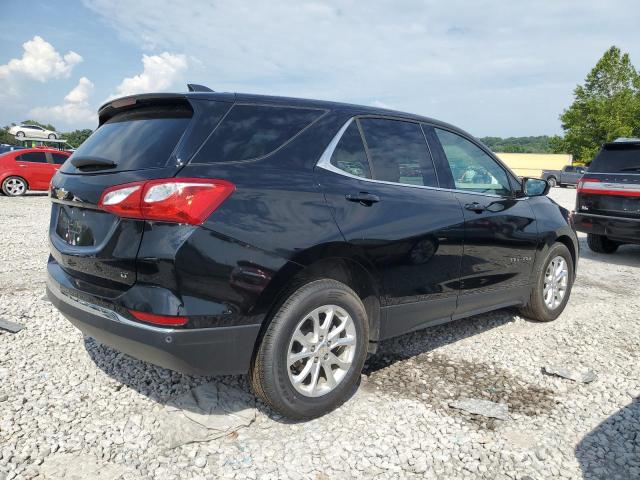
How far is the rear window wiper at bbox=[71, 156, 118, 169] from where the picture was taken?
268 centimetres

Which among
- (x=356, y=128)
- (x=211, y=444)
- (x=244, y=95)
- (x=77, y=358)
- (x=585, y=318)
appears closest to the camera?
(x=211, y=444)

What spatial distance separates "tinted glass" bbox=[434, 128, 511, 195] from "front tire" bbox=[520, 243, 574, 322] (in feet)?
2.92

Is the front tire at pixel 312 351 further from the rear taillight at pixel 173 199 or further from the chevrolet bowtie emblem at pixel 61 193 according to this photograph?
the chevrolet bowtie emblem at pixel 61 193

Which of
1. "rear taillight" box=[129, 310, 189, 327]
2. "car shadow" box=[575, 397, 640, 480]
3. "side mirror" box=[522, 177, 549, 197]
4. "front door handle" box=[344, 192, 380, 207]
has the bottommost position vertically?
"car shadow" box=[575, 397, 640, 480]

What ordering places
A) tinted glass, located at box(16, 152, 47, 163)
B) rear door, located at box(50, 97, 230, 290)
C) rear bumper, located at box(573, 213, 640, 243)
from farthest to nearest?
tinted glass, located at box(16, 152, 47, 163), rear bumper, located at box(573, 213, 640, 243), rear door, located at box(50, 97, 230, 290)

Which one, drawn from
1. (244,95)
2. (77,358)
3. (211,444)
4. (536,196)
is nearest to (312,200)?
(244,95)

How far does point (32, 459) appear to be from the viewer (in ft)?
7.96

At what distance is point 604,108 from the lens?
3966 centimetres

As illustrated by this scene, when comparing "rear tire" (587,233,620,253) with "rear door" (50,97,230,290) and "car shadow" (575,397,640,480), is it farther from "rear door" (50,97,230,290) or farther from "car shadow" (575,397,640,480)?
"rear door" (50,97,230,290)

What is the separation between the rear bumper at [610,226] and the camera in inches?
283

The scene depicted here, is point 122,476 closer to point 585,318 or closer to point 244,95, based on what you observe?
point 244,95

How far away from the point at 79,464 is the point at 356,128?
7.67 feet

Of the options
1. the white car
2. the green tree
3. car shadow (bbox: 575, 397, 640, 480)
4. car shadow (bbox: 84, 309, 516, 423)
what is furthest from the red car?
the green tree

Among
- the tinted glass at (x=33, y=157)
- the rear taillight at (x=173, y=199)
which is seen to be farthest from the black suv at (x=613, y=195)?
the tinted glass at (x=33, y=157)
